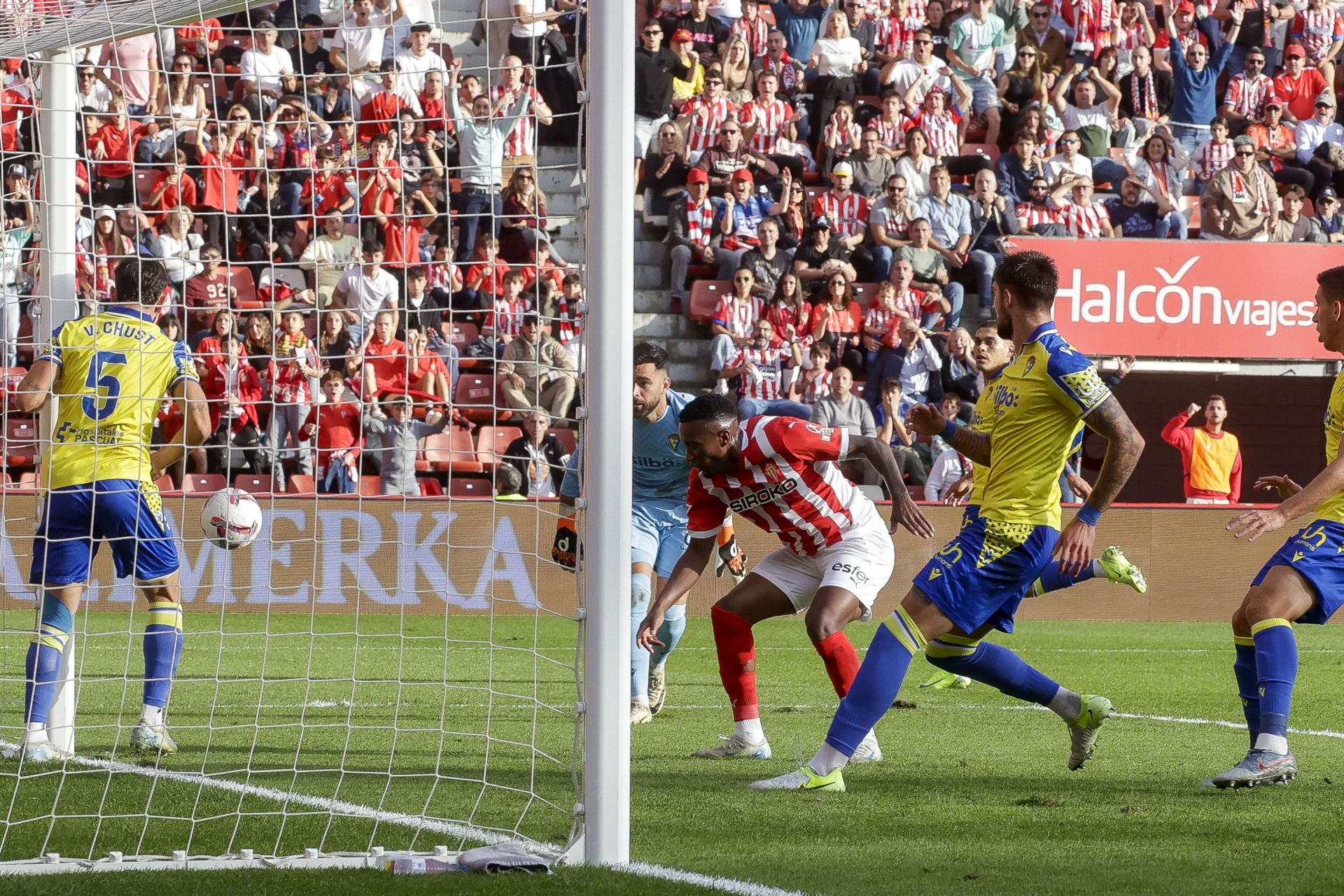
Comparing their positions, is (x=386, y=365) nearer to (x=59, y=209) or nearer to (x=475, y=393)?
(x=475, y=393)

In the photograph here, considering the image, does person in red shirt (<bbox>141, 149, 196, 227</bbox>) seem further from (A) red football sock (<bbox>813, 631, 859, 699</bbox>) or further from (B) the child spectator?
(A) red football sock (<bbox>813, 631, 859, 699</bbox>)

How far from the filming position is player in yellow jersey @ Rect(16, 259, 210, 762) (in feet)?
22.2

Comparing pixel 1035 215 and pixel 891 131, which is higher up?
pixel 891 131

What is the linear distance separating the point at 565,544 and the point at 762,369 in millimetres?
10430

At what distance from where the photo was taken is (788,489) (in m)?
6.88

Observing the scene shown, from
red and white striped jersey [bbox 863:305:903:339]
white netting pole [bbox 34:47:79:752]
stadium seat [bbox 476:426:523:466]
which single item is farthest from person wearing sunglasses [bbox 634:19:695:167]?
white netting pole [bbox 34:47:79:752]

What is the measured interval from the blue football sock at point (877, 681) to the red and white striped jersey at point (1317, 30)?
17.9 metres

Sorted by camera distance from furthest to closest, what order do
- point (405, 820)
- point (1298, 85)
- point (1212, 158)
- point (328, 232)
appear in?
point (1298, 85), point (1212, 158), point (328, 232), point (405, 820)

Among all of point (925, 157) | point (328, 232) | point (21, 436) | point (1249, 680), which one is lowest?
point (21, 436)

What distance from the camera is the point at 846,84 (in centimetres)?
1945

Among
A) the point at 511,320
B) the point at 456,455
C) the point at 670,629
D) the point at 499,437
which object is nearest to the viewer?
the point at 670,629

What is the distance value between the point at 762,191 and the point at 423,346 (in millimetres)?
6530

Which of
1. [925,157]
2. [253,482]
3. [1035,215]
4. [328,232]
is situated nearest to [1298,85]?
[1035,215]

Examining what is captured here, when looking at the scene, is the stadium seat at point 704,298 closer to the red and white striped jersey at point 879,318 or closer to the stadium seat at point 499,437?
the red and white striped jersey at point 879,318
